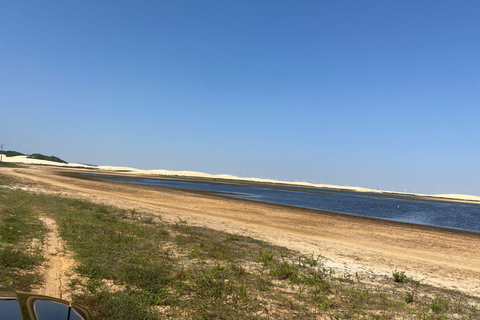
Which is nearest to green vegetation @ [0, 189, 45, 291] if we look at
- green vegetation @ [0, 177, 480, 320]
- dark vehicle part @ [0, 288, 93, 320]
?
green vegetation @ [0, 177, 480, 320]

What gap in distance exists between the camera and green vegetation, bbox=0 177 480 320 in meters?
7.44

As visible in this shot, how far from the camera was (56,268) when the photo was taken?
896 cm

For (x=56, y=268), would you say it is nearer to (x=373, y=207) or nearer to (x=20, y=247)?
(x=20, y=247)

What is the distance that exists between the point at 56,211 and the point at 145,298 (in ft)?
47.8

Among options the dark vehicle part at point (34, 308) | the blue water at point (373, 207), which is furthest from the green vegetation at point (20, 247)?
the blue water at point (373, 207)

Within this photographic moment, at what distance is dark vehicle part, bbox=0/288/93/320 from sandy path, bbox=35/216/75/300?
16.5 feet

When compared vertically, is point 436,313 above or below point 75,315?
below

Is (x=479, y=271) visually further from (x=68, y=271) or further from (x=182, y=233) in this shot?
(x=68, y=271)

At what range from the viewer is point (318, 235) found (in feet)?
74.4

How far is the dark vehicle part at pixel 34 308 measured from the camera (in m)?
2.59

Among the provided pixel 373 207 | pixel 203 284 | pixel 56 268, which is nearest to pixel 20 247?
pixel 56 268

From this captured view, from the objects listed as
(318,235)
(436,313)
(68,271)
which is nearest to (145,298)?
(68,271)

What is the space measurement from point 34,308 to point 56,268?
750 cm

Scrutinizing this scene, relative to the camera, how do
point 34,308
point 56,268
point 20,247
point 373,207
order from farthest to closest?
point 373,207, point 20,247, point 56,268, point 34,308
